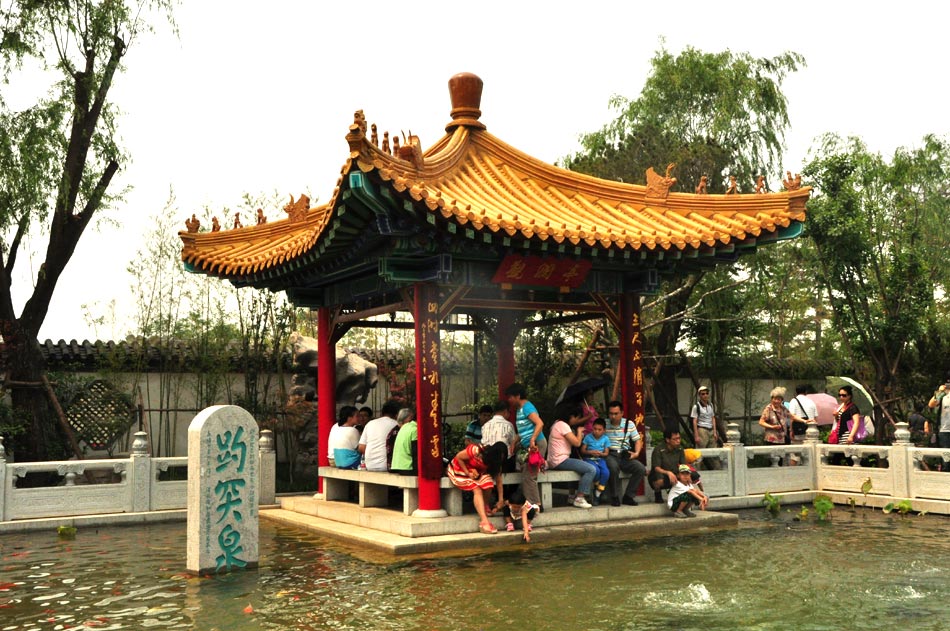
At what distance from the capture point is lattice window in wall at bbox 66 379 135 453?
15453 millimetres

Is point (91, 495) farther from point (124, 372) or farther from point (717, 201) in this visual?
point (717, 201)

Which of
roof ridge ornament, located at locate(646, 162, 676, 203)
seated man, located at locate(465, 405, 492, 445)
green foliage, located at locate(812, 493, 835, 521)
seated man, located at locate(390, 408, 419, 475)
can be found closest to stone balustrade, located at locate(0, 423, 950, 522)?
green foliage, located at locate(812, 493, 835, 521)

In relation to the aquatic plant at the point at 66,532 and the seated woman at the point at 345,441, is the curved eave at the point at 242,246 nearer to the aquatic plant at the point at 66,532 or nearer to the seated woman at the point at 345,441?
the seated woman at the point at 345,441

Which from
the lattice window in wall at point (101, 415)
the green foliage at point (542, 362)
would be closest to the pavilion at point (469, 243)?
the lattice window in wall at point (101, 415)

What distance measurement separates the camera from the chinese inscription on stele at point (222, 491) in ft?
26.1

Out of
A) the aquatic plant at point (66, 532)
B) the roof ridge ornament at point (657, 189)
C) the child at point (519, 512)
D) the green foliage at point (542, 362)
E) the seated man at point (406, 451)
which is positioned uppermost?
the roof ridge ornament at point (657, 189)

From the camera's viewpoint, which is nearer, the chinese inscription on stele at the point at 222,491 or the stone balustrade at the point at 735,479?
the chinese inscription on stele at the point at 222,491

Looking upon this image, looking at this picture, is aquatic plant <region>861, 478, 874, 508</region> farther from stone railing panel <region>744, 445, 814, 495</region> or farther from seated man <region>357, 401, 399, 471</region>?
seated man <region>357, 401, 399, 471</region>

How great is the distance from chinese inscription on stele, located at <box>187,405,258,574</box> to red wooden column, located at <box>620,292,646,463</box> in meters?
4.75

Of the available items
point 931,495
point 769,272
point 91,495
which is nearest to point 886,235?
point 769,272

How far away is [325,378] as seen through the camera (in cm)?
1248

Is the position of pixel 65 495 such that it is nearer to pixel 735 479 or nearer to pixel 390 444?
pixel 390 444

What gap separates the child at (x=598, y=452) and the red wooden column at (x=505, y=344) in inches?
91.2

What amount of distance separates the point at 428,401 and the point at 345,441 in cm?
214
